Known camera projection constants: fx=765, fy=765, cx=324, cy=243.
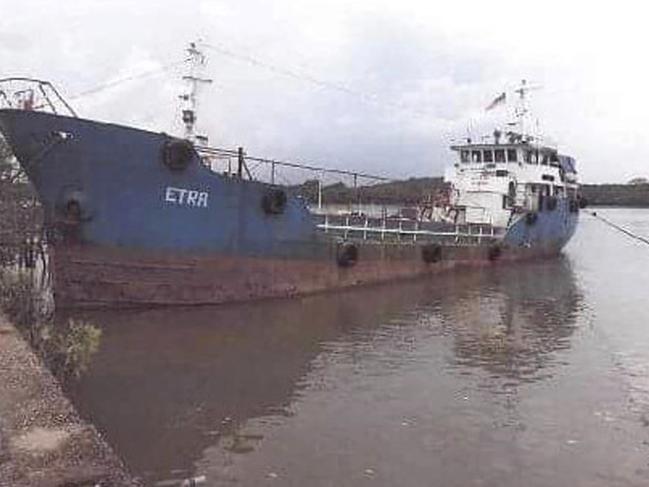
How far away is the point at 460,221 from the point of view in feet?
90.3

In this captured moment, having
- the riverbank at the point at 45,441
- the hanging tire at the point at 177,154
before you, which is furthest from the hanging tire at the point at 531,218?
the riverbank at the point at 45,441

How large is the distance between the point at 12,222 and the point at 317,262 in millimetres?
8424

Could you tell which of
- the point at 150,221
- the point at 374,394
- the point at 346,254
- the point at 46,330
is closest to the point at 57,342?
the point at 46,330

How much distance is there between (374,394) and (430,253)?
12791mm

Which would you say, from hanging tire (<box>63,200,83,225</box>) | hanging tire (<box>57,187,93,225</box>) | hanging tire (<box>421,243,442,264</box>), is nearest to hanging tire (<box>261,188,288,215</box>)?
hanging tire (<box>57,187,93,225</box>)

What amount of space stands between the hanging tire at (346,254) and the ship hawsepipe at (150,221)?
1037mm

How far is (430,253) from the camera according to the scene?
2252 cm

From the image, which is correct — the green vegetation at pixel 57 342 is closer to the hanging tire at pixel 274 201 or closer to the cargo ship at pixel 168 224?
the cargo ship at pixel 168 224

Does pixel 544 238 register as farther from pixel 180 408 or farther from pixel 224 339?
pixel 180 408

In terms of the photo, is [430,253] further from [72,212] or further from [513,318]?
[72,212]

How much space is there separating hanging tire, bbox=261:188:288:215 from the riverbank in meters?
10.3

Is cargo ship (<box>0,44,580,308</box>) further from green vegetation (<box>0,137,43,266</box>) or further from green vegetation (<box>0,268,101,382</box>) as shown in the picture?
green vegetation (<box>0,268,101,382</box>)

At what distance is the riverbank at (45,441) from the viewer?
448 centimetres

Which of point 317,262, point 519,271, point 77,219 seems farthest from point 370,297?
point 519,271
